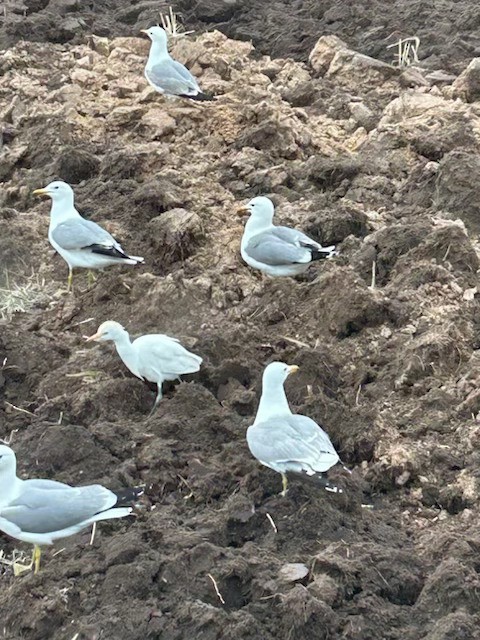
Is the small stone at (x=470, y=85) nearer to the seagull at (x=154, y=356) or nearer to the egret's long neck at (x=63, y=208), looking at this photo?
the egret's long neck at (x=63, y=208)

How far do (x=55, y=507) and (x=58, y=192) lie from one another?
3.16 meters

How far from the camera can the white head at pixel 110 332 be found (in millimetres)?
6742

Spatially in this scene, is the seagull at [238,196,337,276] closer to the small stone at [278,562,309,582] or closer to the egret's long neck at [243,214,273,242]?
the egret's long neck at [243,214,273,242]

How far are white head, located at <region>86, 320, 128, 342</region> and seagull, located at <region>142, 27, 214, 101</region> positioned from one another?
2990 mm

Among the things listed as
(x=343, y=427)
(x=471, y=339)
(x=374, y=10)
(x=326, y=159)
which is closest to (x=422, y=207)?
(x=326, y=159)

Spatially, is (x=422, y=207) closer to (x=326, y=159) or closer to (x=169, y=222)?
(x=326, y=159)

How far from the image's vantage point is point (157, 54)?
9812mm

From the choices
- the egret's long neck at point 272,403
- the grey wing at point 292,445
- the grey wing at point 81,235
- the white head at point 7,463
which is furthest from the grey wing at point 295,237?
the white head at point 7,463

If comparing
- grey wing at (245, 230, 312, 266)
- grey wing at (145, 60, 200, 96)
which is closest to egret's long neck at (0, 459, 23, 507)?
grey wing at (245, 230, 312, 266)

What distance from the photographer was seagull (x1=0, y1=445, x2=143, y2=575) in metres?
5.36

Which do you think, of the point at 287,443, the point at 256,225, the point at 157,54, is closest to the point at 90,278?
the point at 256,225

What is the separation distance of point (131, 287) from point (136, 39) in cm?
393

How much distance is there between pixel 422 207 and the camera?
326 inches

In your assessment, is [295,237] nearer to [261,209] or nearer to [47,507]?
[261,209]
